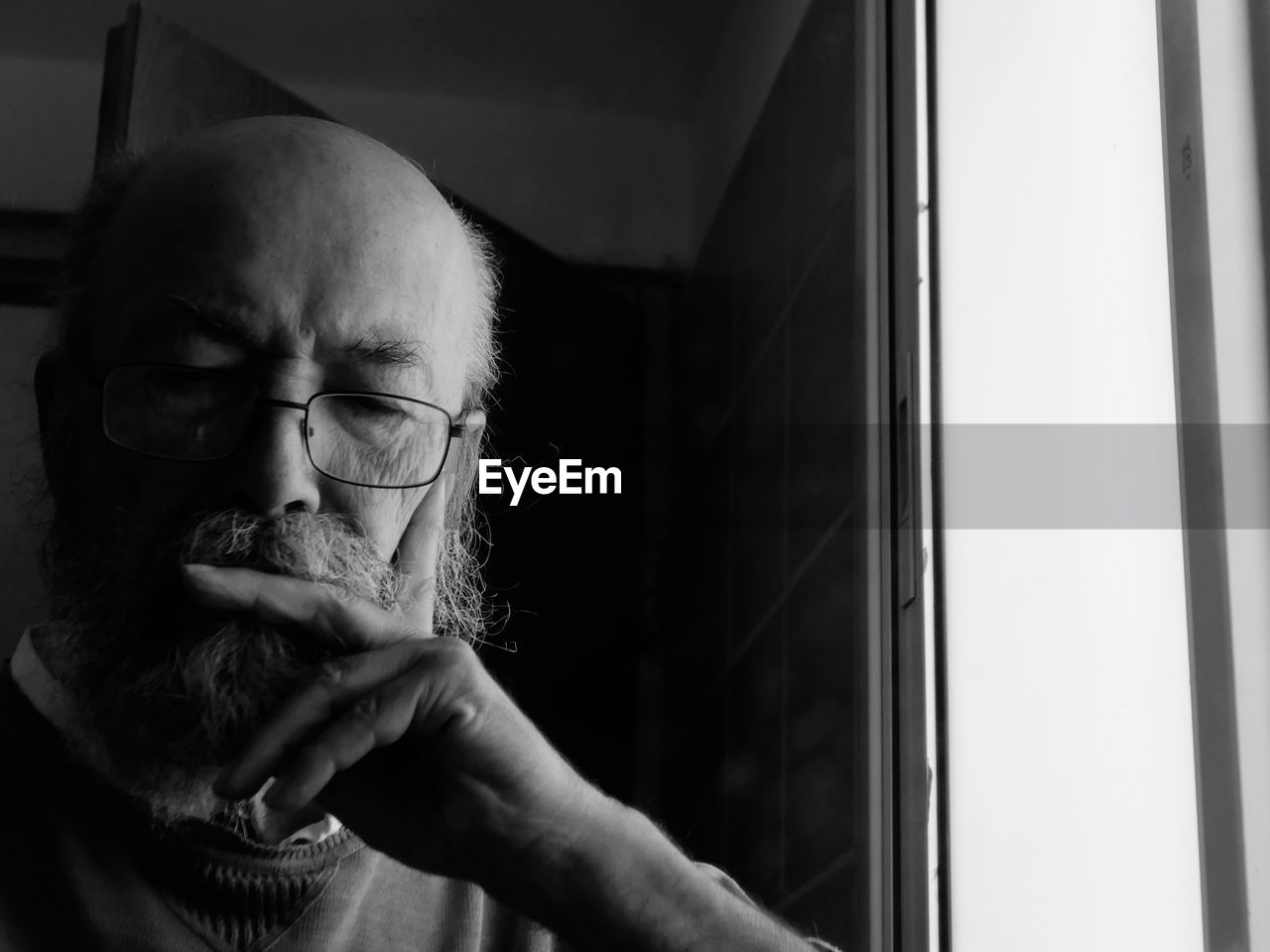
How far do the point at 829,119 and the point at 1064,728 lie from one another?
0.46 meters

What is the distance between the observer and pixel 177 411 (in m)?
0.75

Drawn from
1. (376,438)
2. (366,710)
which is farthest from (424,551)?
(366,710)

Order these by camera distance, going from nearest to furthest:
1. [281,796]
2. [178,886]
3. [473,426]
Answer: [281,796] < [178,886] < [473,426]

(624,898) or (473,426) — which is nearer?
(624,898)

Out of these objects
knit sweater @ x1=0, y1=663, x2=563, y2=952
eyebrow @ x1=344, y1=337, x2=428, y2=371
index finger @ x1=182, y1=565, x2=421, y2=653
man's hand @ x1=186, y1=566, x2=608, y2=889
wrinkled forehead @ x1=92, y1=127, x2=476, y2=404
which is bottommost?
knit sweater @ x1=0, y1=663, x2=563, y2=952

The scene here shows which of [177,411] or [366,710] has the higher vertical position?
[177,411]

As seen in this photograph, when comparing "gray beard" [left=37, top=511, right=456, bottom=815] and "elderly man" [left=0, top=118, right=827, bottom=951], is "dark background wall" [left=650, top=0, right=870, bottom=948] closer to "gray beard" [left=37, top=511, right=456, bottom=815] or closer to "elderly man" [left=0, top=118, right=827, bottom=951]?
"elderly man" [left=0, top=118, right=827, bottom=951]

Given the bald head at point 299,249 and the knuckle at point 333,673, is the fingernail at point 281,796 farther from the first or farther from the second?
the bald head at point 299,249

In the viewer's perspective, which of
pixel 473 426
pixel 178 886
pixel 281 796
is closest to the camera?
pixel 281 796

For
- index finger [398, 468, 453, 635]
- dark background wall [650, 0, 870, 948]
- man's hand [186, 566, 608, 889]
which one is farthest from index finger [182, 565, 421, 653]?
dark background wall [650, 0, 870, 948]

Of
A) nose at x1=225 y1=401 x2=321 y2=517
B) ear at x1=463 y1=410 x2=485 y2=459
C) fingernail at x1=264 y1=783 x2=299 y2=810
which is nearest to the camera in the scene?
fingernail at x1=264 y1=783 x2=299 y2=810

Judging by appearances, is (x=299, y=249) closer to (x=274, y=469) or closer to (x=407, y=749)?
(x=274, y=469)

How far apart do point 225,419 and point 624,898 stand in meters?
0.34

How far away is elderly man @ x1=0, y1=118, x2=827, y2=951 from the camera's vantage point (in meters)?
0.67
